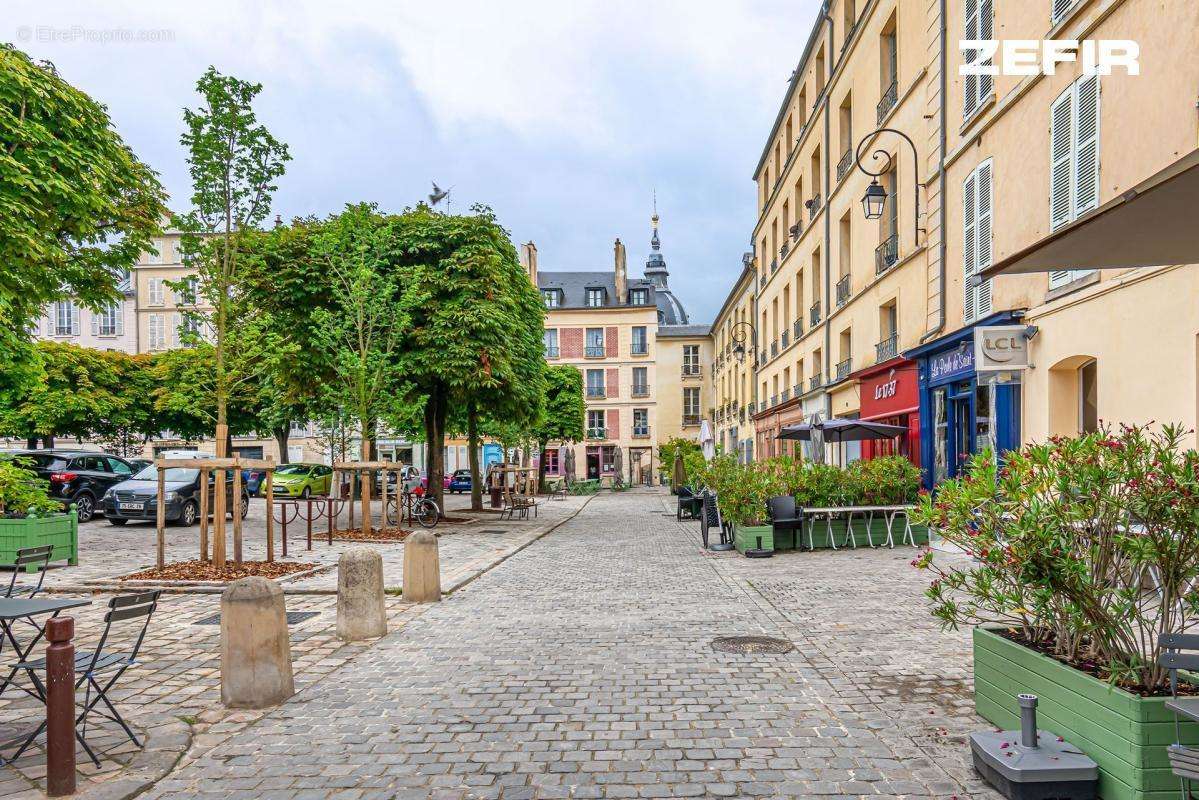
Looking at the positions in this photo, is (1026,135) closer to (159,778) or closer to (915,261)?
(915,261)

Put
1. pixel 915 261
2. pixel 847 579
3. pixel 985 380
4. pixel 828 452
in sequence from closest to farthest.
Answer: pixel 847 579 < pixel 985 380 < pixel 915 261 < pixel 828 452

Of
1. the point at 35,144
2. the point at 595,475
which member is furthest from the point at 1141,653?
the point at 595,475

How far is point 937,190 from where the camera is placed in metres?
15.1

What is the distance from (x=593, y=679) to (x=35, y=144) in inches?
452

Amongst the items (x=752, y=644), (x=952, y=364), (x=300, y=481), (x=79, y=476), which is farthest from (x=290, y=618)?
(x=300, y=481)

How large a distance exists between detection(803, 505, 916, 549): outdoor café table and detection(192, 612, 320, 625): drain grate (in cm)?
845

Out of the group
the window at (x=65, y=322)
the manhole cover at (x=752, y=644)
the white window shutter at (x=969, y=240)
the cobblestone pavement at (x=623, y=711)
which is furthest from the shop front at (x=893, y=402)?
the window at (x=65, y=322)

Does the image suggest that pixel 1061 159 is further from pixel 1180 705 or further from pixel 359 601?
pixel 359 601

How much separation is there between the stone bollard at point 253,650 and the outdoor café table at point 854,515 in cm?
996

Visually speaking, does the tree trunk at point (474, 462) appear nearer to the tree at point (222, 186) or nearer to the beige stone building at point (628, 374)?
the tree at point (222, 186)

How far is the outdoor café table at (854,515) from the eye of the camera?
13.6 m

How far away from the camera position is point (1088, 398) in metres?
10.8

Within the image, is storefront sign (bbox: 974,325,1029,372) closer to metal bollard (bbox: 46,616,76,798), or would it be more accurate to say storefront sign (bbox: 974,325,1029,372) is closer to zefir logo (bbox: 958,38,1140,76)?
zefir logo (bbox: 958,38,1140,76)

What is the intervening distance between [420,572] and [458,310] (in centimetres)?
966
